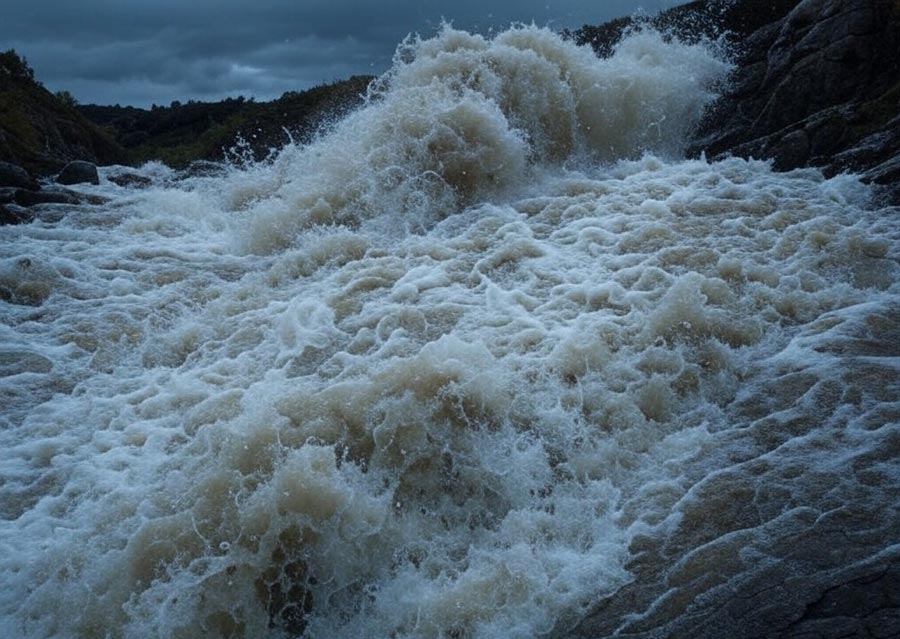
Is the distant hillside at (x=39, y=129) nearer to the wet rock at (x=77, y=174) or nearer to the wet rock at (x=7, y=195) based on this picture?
the wet rock at (x=77, y=174)

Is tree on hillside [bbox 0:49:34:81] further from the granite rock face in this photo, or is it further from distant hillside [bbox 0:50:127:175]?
the granite rock face

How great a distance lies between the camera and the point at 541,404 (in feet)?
20.5

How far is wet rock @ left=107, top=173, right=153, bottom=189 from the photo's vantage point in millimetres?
17094

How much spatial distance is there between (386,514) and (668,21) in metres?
15.2

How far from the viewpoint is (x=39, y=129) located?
19.0 meters

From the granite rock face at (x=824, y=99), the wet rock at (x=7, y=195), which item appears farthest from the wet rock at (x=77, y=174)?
the granite rock face at (x=824, y=99)

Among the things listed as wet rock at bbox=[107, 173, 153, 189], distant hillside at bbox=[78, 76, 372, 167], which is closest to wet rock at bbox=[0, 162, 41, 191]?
wet rock at bbox=[107, 173, 153, 189]

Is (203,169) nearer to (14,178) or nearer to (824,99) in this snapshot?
(14,178)

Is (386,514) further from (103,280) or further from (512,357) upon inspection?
(103,280)

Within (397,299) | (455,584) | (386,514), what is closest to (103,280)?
(397,299)

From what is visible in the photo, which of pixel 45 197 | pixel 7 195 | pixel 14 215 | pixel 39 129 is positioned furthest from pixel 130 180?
pixel 14 215

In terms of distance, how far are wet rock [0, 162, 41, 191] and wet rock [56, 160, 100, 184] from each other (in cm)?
159

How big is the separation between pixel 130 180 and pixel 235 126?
24.9ft

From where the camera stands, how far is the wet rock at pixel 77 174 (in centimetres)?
1591
